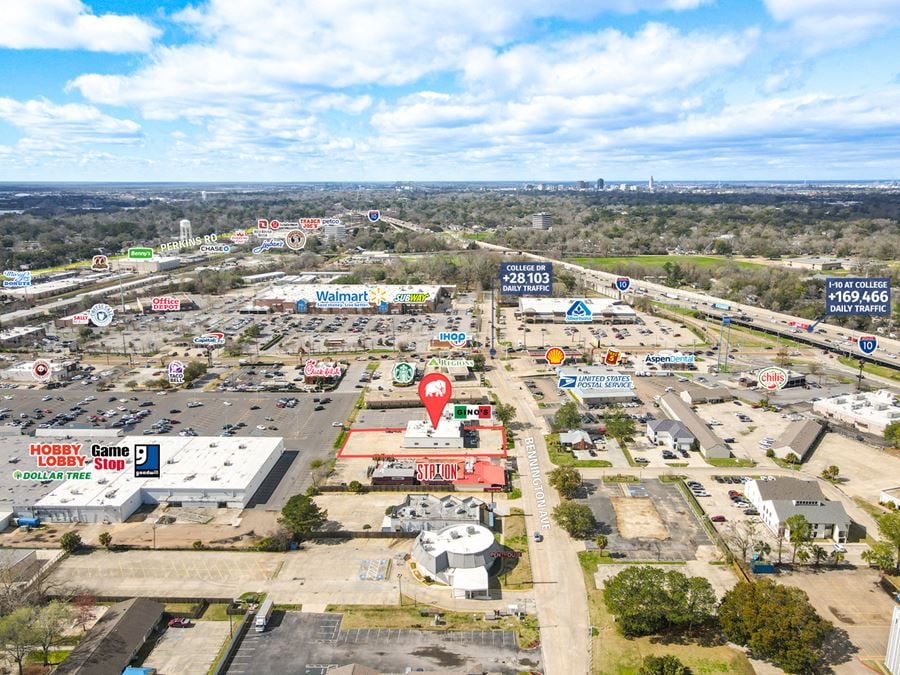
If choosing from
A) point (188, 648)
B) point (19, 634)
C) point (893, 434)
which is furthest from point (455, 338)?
point (19, 634)

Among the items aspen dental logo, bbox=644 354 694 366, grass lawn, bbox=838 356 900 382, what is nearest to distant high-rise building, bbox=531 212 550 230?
grass lawn, bbox=838 356 900 382

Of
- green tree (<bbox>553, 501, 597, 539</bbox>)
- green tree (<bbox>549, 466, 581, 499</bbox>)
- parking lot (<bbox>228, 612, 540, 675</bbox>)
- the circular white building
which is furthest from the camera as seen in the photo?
green tree (<bbox>549, 466, 581, 499</bbox>)

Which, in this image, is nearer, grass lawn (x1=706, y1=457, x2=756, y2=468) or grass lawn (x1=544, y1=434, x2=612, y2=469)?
grass lawn (x1=544, y1=434, x2=612, y2=469)

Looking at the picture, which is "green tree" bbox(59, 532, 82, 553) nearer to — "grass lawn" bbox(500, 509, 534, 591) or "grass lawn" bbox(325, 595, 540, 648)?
"grass lawn" bbox(325, 595, 540, 648)

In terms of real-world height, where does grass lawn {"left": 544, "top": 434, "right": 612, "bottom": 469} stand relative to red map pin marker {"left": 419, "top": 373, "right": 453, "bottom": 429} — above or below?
below

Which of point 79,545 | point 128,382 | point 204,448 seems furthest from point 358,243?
point 79,545

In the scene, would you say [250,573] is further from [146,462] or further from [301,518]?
[146,462]

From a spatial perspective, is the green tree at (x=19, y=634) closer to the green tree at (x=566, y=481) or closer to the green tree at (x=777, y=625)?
the green tree at (x=566, y=481)
